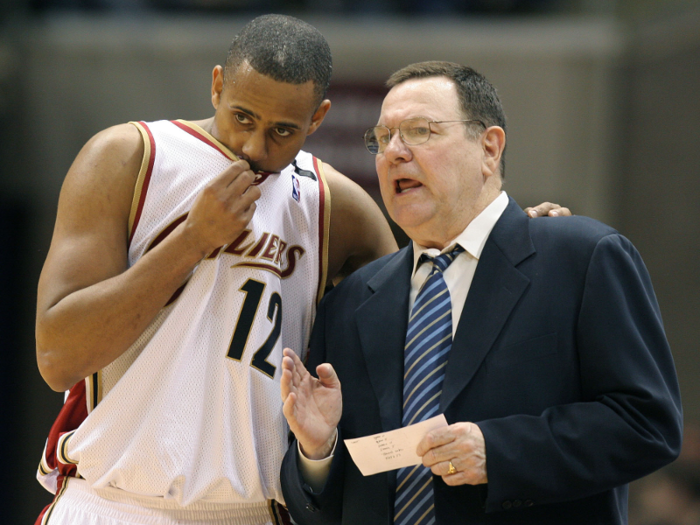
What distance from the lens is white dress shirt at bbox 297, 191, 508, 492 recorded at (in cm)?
260

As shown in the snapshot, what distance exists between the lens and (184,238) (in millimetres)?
2492

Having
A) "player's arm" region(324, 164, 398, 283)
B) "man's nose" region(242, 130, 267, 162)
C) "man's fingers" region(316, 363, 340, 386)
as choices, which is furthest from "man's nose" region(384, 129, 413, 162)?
"man's fingers" region(316, 363, 340, 386)

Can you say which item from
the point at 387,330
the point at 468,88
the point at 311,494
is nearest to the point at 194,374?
the point at 311,494

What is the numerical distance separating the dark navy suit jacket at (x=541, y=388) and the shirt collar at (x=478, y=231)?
4cm

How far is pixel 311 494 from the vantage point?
260 centimetres

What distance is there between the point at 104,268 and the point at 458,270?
1140 mm

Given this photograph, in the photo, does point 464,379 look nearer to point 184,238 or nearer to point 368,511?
point 368,511

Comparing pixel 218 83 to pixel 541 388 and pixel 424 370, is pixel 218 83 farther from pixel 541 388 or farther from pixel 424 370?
pixel 541 388

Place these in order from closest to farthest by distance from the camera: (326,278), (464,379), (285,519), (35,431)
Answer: (464,379)
(285,519)
(326,278)
(35,431)

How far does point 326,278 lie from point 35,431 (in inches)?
199

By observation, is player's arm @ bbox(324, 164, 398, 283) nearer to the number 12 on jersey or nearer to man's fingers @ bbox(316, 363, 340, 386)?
the number 12 on jersey

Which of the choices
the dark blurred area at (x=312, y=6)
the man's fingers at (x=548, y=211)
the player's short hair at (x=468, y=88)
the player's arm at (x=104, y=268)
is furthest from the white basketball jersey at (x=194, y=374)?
the dark blurred area at (x=312, y=6)

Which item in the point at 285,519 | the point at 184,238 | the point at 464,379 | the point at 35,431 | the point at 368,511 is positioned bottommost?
the point at 35,431

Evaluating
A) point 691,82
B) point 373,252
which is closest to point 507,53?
point 691,82
